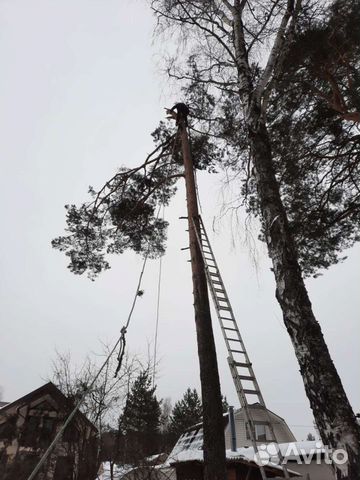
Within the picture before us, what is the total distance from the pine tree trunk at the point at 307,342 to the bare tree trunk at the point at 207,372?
1930 mm

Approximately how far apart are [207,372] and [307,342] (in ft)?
7.33

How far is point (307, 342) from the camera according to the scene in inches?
119

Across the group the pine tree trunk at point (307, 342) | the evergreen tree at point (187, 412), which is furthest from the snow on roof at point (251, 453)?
the evergreen tree at point (187, 412)

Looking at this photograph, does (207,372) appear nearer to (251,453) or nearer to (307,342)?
(307,342)

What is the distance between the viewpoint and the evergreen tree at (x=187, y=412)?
109 feet

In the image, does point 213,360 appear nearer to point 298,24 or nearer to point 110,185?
point 110,185

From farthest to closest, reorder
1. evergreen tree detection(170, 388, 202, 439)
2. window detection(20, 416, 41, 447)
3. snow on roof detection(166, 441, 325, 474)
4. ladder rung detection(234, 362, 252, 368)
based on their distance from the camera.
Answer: evergreen tree detection(170, 388, 202, 439) < window detection(20, 416, 41, 447) < snow on roof detection(166, 441, 325, 474) < ladder rung detection(234, 362, 252, 368)

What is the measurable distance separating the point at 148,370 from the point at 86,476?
403 cm

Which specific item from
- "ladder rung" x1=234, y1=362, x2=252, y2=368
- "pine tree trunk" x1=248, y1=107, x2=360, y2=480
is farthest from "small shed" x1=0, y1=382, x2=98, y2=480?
"pine tree trunk" x1=248, y1=107, x2=360, y2=480

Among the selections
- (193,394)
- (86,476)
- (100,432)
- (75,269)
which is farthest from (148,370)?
(193,394)

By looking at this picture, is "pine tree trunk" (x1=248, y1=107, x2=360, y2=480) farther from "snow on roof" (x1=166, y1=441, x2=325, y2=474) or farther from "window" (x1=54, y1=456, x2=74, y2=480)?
"window" (x1=54, y1=456, x2=74, y2=480)

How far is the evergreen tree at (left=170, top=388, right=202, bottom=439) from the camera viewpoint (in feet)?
109

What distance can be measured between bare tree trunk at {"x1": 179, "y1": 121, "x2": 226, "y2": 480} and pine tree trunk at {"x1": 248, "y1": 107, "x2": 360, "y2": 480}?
76.0 inches

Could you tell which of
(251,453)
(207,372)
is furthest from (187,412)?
(207,372)
